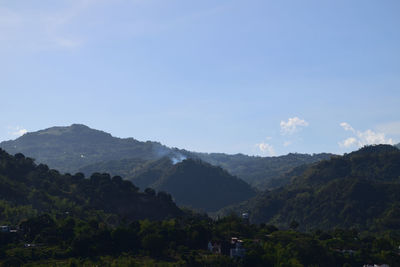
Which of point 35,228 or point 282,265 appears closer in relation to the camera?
point 282,265

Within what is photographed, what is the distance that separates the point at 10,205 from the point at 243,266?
94.3 metres

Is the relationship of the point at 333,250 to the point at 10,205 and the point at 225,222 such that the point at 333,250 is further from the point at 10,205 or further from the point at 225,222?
the point at 10,205

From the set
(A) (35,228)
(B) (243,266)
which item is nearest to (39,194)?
(A) (35,228)

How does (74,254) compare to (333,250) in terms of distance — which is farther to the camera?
(333,250)

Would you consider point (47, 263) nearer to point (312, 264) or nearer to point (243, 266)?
point (243, 266)

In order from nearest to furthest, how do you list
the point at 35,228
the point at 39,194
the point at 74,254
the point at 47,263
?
1. the point at 47,263
2. the point at 74,254
3. the point at 35,228
4. the point at 39,194

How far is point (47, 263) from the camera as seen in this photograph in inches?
4215

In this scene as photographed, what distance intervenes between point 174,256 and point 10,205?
79033mm

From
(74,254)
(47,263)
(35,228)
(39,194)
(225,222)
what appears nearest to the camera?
(47,263)

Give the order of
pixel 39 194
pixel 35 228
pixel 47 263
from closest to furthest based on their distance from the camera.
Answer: pixel 47 263
pixel 35 228
pixel 39 194

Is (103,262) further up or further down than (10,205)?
further down

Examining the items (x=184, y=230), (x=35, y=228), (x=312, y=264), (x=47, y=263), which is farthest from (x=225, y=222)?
(x=47, y=263)

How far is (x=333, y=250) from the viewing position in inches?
5290

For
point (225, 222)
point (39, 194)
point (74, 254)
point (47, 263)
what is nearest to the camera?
point (47, 263)
